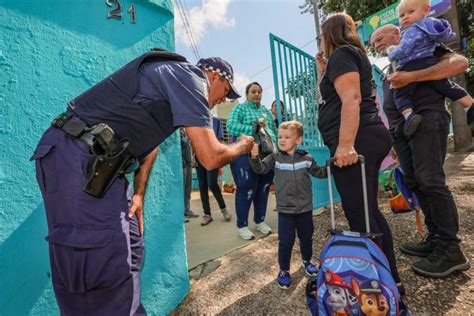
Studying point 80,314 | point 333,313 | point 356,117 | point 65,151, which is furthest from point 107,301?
point 356,117

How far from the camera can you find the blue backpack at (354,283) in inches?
48.1

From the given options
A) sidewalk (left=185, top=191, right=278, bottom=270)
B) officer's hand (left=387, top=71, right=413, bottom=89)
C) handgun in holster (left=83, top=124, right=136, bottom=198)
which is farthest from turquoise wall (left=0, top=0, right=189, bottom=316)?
officer's hand (left=387, top=71, right=413, bottom=89)

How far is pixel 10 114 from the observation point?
1.37 meters

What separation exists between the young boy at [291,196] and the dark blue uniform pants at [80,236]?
4.34 ft

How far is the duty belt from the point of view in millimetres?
959

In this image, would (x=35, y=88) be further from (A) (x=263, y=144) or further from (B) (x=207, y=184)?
(B) (x=207, y=184)

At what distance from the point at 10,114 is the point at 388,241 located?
2198 mm

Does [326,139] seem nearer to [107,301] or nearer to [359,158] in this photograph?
[359,158]

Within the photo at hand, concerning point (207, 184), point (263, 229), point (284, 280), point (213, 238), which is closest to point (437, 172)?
point (284, 280)

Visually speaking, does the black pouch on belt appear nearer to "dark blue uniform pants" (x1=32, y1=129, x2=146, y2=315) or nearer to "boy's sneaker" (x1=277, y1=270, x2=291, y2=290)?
"dark blue uniform pants" (x1=32, y1=129, x2=146, y2=315)

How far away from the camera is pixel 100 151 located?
0.99 m

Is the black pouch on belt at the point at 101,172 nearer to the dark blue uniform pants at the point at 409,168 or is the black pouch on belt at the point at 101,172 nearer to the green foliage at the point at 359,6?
the dark blue uniform pants at the point at 409,168

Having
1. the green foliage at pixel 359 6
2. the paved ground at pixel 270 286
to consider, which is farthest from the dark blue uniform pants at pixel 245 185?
the green foliage at pixel 359 6

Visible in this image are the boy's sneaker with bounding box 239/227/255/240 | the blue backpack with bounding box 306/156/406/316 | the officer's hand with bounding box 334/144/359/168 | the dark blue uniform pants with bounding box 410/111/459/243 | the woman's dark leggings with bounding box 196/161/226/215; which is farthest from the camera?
the woman's dark leggings with bounding box 196/161/226/215
